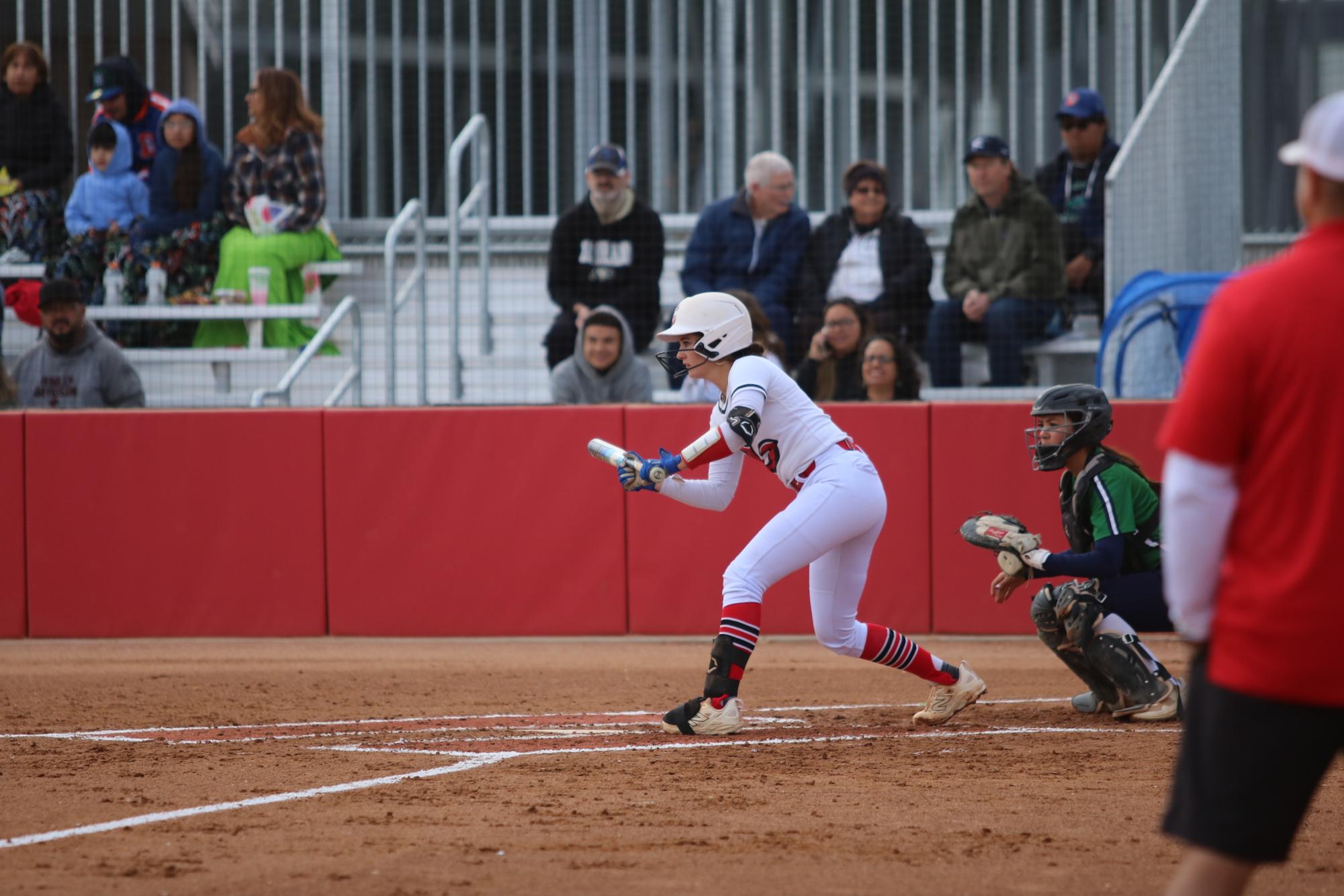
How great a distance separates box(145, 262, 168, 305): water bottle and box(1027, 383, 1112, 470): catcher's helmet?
315 inches

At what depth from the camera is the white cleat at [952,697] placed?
6.88 m

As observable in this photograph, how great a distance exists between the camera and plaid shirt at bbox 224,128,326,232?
12516 millimetres

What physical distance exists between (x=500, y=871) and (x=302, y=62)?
10670 millimetres

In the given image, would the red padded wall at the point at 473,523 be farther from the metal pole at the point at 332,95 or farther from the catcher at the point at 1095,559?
the catcher at the point at 1095,559

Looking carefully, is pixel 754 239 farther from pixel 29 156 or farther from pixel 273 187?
pixel 29 156

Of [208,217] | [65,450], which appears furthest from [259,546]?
[208,217]

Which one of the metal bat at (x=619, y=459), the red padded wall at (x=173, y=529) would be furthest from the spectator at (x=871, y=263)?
the metal bat at (x=619, y=459)

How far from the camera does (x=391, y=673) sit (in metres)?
9.04

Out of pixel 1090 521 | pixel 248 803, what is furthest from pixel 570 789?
pixel 1090 521

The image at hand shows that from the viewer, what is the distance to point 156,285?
12.2 metres

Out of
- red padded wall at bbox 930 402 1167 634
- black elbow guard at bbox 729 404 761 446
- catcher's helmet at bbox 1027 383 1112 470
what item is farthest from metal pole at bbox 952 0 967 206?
black elbow guard at bbox 729 404 761 446

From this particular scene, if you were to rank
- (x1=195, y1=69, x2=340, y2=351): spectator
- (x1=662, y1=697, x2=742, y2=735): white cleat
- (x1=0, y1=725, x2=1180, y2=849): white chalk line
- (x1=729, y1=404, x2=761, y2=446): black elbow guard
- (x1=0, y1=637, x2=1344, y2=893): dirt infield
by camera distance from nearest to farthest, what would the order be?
1. (x1=0, y1=637, x2=1344, y2=893): dirt infield
2. (x1=0, y1=725, x2=1180, y2=849): white chalk line
3. (x1=729, y1=404, x2=761, y2=446): black elbow guard
4. (x1=662, y1=697, x2=742, y2=735): white cleat
5. (x1=195, y1=69, x2=340, y2=351): spectator

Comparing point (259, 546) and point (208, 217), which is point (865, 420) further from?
point (208, 217)

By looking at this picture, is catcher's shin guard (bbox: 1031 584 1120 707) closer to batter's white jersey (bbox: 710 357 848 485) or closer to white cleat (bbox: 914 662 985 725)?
white cleat (bbox: 914 662 985 725)
